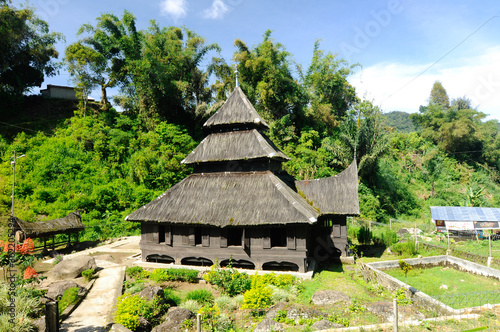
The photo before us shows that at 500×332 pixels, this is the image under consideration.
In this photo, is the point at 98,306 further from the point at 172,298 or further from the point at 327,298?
the point at 327,298

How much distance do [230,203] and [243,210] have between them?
3.28ft

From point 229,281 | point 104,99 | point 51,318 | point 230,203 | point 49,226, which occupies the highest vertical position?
point 104,99

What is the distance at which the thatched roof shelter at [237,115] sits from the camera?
18.7 metres

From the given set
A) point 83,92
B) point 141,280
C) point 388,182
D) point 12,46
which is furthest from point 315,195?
point 12,46

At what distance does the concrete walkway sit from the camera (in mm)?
9859

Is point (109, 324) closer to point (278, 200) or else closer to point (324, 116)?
point (278, 200)

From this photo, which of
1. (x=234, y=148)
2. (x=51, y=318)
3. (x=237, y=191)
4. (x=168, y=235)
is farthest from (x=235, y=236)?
(x=51, y=318)

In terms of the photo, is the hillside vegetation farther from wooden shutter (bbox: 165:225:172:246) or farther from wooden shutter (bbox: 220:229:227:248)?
wooden shutter (bbox: 220:229:227:248)

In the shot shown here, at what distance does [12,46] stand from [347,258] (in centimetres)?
4342

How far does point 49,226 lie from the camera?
19.7m

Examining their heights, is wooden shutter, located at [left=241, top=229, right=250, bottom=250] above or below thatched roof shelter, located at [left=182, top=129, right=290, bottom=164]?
below

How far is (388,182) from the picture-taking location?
36.2 metres

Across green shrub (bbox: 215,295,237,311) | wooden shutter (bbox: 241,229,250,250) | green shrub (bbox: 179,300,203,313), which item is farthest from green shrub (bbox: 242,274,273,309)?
wooden shutter (bbox: 241,229,250,250)

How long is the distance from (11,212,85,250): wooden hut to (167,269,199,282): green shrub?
33.5ft
